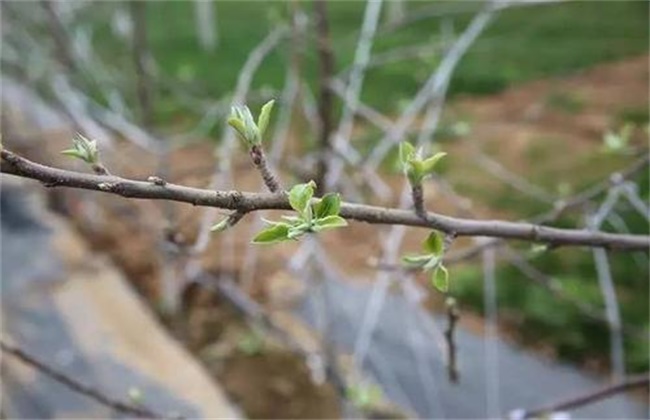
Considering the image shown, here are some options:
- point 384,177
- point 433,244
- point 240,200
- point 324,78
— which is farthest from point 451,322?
point 384,177

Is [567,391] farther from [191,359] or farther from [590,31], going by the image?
[590,31]

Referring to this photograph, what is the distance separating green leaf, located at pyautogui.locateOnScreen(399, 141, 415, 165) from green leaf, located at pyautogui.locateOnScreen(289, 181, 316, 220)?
88 millimetres

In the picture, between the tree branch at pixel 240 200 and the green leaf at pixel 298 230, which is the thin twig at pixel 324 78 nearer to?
the tree branch at pixel 240 200

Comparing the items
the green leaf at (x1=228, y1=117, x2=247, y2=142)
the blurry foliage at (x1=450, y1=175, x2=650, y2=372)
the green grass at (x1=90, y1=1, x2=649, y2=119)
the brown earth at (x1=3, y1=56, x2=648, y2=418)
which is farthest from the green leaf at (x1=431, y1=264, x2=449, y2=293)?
the green grass at (x1=90, y1=1, x2=649, y2=119)

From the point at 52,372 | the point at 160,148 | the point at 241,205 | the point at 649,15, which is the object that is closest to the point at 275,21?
the point at 160,148

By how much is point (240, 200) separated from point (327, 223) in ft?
0.12

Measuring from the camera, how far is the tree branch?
0.39 m

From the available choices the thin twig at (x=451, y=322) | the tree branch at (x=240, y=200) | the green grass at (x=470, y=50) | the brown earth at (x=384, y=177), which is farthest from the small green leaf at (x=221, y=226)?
the green grass at (x=470, y=50)

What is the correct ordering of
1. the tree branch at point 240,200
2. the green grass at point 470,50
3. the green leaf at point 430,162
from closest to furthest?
1. the tree branch at point 240,200
2. the green leaf at point 430,162
3. the green grass at point 470,50

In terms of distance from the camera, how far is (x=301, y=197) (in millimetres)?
424

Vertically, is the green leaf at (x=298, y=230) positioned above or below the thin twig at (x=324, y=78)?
below

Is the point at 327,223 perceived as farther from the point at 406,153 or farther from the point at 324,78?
the point at 324,78

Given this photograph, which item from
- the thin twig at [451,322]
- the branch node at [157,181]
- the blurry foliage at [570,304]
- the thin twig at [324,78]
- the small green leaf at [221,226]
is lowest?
the small green leaf at [221,226]

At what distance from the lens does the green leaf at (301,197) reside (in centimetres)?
42
